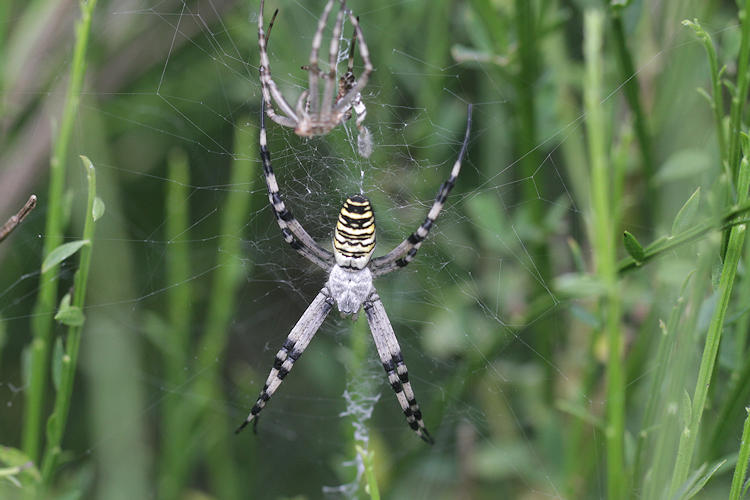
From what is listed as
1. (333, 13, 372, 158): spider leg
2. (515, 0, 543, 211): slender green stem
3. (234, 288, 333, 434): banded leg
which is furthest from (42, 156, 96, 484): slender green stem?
(515, 0, 543, 211): slender green stem

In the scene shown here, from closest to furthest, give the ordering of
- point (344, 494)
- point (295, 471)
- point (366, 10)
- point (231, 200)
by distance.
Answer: point (231, 200) < point (366, 10) < point (344, 494) < point (295, 471)

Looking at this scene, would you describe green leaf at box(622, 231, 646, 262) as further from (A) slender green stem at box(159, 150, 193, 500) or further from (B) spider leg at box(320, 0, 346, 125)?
(A) slender green stem at box(159, 150, 193, 500)

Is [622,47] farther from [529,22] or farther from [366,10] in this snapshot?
[366,10]

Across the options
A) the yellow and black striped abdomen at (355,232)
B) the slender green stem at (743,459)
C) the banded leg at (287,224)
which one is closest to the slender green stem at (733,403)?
the slender green stem at (743,459)

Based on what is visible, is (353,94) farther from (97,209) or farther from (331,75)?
(97,209)

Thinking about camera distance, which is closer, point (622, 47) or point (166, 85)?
point (622, 47)

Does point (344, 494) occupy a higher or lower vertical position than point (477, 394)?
lower

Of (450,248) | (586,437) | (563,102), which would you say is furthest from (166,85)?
(586,437)
